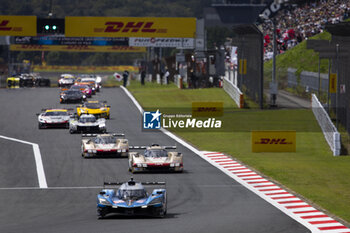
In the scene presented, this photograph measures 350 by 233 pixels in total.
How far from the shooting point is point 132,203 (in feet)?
80.4

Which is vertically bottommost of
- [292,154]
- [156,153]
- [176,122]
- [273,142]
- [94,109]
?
[176,122]

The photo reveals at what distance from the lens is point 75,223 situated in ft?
77.8

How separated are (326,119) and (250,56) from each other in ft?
84.0

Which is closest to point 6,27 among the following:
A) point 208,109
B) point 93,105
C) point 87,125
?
point 208,109

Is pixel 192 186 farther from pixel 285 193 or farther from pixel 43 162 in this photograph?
pixel 43 162

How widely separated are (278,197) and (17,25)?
72726 millimetres

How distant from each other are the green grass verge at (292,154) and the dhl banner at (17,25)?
24808mm

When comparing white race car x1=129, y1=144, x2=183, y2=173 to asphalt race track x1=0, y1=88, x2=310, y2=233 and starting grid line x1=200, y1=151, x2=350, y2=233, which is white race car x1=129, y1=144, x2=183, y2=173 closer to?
asphalt race track x1=0, y1=88, x2=310, y2=233

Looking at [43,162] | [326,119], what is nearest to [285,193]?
[43,162]

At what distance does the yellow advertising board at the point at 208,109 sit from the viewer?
6388 cm

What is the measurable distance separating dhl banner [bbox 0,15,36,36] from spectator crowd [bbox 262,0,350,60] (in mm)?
25828

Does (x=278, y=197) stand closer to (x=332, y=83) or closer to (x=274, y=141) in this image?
(x=274, y=141)

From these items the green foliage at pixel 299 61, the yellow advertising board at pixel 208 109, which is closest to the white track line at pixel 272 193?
the yellow advertising board at pixel 208 109

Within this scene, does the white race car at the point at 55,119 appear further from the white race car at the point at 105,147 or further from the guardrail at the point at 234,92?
the guardrail at the point at 234,92
